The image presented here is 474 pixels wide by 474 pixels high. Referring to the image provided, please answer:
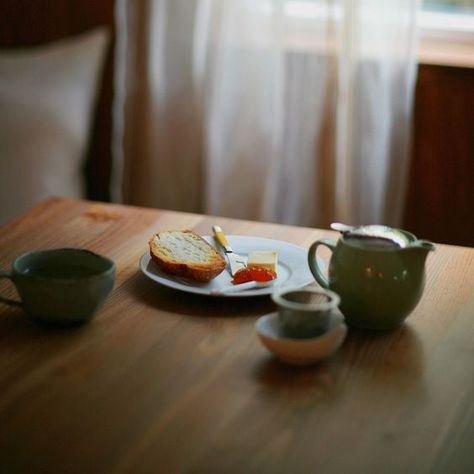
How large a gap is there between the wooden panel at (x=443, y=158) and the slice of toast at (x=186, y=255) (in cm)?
105

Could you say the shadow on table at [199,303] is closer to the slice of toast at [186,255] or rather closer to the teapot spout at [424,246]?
the slice of toast at [186,255]

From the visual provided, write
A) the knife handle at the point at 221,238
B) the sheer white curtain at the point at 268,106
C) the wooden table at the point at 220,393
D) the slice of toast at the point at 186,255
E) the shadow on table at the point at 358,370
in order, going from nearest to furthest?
the wooden table at the point at 220,393
the shadow on table at the point at 358,370
the slice of toast at the point at 186,255
the knife handle at the point at 221,238
the sheer white curtain at the point at 268,106

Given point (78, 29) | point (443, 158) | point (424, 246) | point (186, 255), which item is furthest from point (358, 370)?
point (78, 29)

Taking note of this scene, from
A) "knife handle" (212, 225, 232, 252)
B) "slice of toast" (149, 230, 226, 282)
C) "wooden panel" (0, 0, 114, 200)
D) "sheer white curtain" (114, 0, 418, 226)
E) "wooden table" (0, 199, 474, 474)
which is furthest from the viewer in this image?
"wooden panel" (0, 0, 114, 200)

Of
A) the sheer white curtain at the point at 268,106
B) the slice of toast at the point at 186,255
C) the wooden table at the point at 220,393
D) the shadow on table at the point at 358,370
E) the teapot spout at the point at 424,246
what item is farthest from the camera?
the sheer white curtain at the point at 268,106

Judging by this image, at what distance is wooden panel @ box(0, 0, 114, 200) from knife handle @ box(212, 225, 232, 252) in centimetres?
109

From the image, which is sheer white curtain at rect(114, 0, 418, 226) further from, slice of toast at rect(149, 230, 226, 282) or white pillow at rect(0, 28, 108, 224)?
slice of toast at rect(149, 230, 226, 282)

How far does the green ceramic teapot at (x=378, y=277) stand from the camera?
1.10 m

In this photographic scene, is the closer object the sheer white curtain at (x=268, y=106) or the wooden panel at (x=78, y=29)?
the sheer white curtain at (x=268, y=106)

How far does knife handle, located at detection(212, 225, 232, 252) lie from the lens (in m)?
1.35

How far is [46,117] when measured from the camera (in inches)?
87.3

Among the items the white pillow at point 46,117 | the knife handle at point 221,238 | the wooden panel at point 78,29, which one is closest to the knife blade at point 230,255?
the knife handle at point 221,238

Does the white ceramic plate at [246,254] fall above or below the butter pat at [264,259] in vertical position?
below

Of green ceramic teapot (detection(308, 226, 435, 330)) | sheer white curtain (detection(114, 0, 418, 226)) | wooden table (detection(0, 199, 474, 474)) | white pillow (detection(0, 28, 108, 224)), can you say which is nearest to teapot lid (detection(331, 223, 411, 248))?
green ceramic teapot (detection(308, 226, 435, 330))
